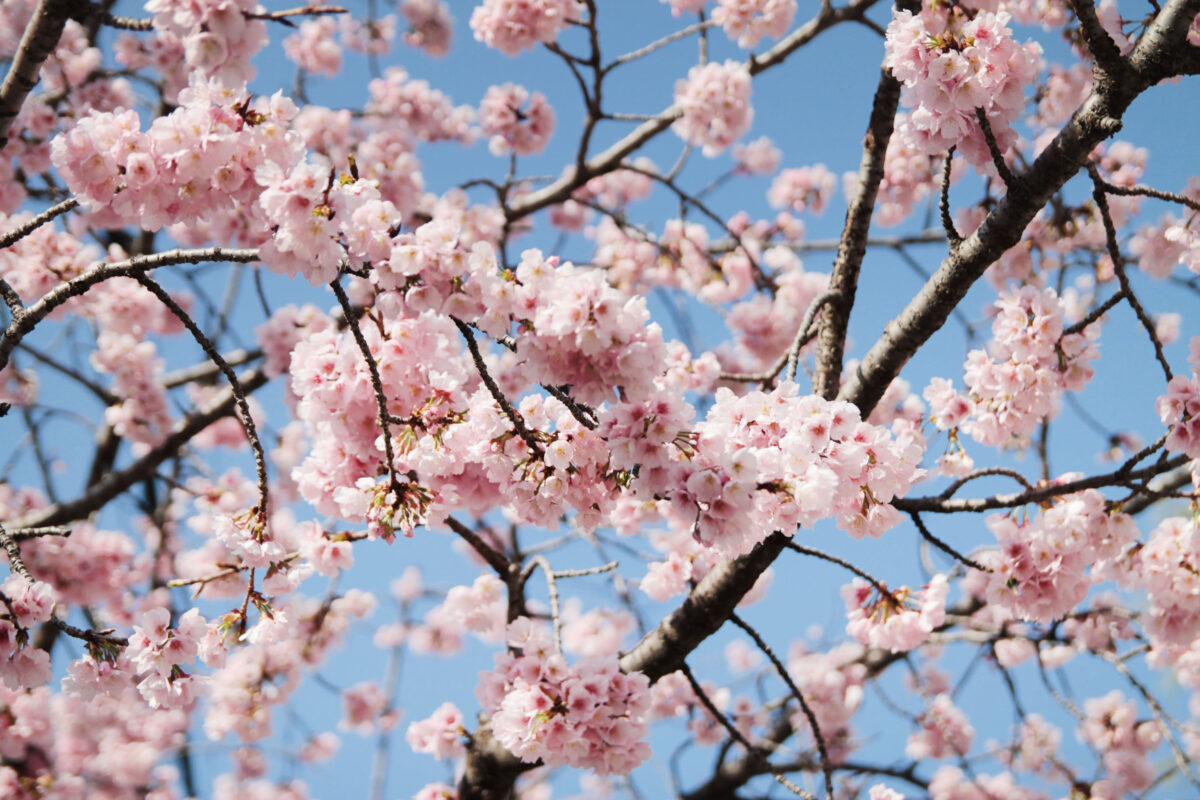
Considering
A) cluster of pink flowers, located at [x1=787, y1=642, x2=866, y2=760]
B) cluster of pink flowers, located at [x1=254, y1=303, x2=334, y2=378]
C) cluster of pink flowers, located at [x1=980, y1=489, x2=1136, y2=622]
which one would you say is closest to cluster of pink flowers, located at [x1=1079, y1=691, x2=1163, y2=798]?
cluster of pink flowers, located at [x1=787, y1=642, x2=866, y2=760]

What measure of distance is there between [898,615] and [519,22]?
369 cm

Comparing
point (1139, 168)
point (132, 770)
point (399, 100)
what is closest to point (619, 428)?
point (1139, 168)

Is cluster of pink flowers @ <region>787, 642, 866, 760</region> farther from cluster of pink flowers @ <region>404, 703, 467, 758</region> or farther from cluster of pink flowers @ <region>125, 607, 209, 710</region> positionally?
cluster of pink flowers @ <region>125, 607, 209, 710</region>

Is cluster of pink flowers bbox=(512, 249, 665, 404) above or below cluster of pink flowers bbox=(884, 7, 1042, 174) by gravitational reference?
below

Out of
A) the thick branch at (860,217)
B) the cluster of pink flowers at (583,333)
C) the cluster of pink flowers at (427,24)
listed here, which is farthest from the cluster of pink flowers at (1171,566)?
the cluster of pink flowers at (427,24)

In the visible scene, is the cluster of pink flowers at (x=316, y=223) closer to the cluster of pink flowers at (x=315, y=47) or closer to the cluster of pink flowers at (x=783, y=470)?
the cluster of pink flowers at (x=783, y=470)

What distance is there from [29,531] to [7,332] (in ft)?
1.89

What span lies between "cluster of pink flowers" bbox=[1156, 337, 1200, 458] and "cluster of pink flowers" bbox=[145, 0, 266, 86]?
2539mm

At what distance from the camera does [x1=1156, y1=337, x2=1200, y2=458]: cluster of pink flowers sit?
2084 mm

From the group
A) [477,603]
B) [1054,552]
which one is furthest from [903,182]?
[477,603]

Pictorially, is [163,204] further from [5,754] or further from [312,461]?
[5,754]

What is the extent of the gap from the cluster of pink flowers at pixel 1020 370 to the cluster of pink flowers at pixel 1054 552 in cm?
31

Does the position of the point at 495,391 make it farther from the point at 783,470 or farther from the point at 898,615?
the point at 898,615

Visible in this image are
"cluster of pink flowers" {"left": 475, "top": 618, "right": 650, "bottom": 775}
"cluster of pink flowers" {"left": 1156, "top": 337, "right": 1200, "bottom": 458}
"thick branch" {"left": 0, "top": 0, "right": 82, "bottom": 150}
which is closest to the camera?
"cluster of pink flowers" {"left": 475, "top": 618, "right": 650, "bottom": 775}
